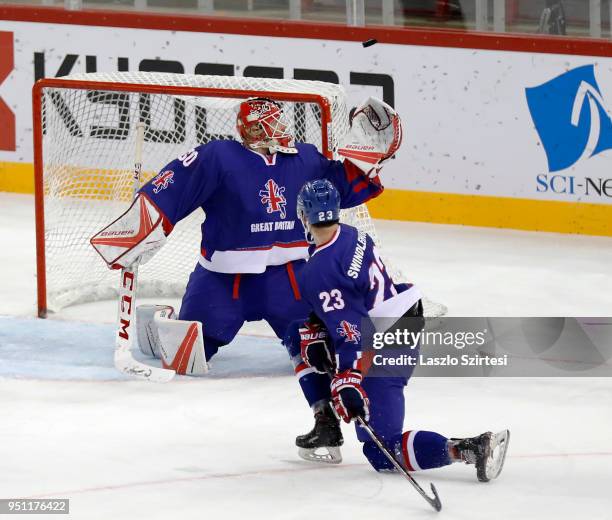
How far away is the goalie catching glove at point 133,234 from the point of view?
17.3ft

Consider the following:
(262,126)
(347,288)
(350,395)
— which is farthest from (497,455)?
(262,126)

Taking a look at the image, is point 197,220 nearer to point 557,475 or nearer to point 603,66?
point 603,66

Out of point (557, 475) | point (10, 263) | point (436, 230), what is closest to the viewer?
point (557, 475)

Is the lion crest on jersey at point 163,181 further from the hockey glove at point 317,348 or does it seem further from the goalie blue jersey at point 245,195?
the hockey glove at point 317,348

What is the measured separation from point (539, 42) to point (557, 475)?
3608mm

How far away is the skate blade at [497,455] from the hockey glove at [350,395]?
1.18 feet

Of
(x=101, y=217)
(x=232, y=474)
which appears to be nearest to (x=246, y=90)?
(x=101, y=217)

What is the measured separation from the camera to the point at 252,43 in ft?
26.4

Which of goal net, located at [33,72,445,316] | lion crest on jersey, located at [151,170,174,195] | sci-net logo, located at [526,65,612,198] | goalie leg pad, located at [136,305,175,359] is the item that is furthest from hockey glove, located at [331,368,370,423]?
sci-net logo, located at [526,65,612,198]

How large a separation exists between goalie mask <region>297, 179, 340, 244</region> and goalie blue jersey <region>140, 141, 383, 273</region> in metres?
1.22

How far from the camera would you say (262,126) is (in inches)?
211

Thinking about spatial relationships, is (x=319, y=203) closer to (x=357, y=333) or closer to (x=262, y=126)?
(x=357, y=333)

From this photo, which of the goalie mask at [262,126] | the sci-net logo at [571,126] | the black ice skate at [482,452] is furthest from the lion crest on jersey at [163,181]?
the sci-net logo at [571,126]

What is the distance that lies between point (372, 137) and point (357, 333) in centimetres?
153
